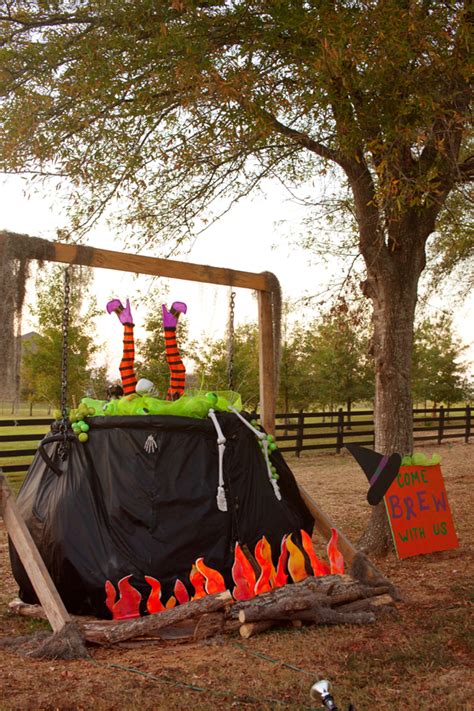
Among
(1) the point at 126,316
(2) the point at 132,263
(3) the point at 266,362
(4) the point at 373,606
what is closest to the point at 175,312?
(1) the point at 126,316

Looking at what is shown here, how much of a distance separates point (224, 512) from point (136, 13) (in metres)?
3.96

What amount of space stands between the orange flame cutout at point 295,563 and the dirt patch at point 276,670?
17.5 inches

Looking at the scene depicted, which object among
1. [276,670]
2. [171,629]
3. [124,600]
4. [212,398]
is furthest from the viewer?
[212,398]

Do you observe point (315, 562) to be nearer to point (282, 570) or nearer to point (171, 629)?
point (282, 570)

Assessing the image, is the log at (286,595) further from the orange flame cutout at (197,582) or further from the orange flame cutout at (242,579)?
the orange flame cutout at (197,582)

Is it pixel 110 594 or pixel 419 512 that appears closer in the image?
pixel 110 594

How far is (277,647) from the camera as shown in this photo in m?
4.07

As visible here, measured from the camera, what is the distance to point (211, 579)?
450cm

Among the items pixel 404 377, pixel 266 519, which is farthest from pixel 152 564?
pixel 404 377

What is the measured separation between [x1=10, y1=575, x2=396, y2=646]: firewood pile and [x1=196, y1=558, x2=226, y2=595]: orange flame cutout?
4.3 inches

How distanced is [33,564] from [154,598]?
757 mm

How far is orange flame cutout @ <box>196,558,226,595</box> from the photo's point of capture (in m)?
4.47

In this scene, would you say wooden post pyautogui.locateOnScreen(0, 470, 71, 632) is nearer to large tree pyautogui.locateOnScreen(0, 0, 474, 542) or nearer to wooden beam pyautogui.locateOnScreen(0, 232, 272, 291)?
wooden beam pyautogui.locateOnScreen(0, 232, 272, 291)

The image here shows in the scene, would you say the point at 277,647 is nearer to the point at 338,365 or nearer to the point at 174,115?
the point at 174,115
